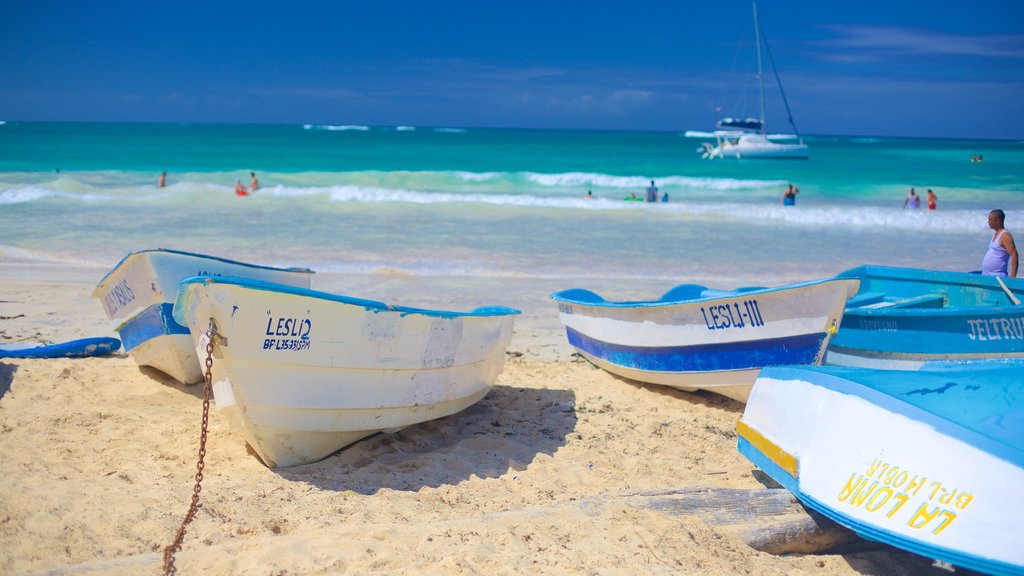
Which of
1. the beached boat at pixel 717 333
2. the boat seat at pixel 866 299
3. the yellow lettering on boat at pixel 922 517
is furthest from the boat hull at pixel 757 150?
the yellow lettering on boat at pixel 922 517

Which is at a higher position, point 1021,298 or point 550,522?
point 1021,298

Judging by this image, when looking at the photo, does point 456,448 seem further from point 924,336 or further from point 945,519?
point 924,336

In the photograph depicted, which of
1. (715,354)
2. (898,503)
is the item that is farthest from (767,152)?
(898,503)

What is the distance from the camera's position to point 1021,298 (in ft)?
24.6

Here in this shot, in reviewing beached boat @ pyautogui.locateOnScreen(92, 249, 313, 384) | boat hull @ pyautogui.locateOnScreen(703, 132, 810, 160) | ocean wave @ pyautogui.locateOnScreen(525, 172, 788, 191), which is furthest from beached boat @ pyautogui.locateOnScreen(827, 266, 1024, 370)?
boat hull @ pyautogui.locateOnScreen(703, 132, 810, 160)

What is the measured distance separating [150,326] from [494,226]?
14.6 m

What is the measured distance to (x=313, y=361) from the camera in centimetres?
482

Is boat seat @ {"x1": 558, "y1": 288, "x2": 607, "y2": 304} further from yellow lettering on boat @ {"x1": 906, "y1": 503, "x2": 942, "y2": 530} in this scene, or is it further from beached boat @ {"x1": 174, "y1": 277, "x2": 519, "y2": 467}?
yellow lettering on boat @ {"x1": 906, "y1": 503, "x2": 942, "y2": 530}

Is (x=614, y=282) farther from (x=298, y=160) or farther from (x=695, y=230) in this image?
(x=298, y=160)

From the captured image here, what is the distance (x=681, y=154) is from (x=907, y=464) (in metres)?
64.9

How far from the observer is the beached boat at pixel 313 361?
14.8 feet

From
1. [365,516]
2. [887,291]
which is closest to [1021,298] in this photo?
[887,291]

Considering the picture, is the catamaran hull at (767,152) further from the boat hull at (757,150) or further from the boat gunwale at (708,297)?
the boat gunwale at (708,297)

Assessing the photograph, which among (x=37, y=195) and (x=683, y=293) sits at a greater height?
(x=37, y=195)
